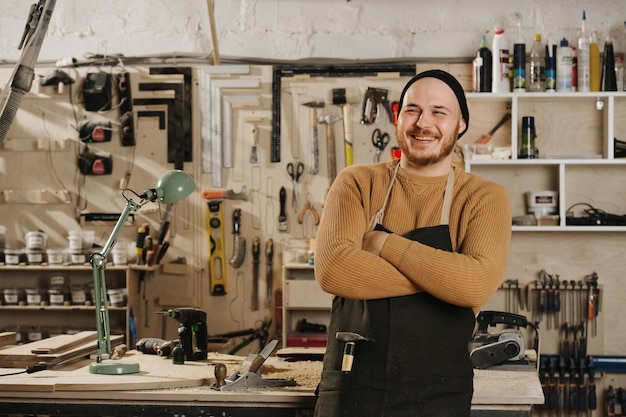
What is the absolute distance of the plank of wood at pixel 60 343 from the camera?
3.33 meters

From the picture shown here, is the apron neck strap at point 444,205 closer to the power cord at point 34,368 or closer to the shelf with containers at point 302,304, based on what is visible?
the power cord at point 34,368

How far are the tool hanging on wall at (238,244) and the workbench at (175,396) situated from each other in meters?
2.71

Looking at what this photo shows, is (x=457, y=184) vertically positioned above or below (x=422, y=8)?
below

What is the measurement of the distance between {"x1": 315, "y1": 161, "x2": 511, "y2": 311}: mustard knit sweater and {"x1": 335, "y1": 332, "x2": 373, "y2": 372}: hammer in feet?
0.36

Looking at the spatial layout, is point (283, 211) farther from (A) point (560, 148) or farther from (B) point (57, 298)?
(A) point (560, 148)

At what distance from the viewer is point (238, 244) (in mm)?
5785

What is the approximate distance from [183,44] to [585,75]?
2711 mm

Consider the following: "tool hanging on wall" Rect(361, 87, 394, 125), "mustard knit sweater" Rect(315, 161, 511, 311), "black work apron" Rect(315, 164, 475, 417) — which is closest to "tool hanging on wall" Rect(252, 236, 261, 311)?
"tool hanging on wall" Rect(361, 87, 394, 125)

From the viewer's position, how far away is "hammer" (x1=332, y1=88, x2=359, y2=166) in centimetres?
568

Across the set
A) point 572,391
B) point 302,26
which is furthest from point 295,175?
point 572,391

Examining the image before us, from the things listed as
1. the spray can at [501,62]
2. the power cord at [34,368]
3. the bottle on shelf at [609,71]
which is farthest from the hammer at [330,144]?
the power cord at [34,368]

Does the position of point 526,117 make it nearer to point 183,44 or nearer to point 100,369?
point 183,44

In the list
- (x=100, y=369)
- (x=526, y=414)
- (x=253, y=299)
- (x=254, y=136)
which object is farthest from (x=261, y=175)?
(x=526, y=414)

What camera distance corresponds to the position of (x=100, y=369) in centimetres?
310
